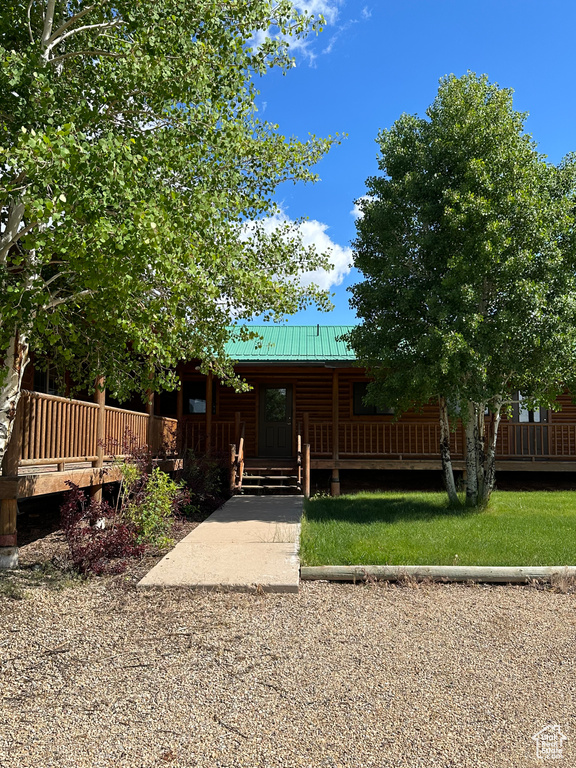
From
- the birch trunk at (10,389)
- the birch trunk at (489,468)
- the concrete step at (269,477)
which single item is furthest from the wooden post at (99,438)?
the birch trunk at (489,468)

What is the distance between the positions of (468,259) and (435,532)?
4.96m

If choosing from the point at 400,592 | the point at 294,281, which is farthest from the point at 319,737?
the point at 294,281

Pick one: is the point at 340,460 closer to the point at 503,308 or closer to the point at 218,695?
the point at 503,308

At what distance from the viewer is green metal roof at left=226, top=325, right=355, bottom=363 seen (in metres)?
16.7

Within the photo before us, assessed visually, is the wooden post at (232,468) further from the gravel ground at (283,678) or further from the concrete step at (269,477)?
the gravel ground at (283,678)

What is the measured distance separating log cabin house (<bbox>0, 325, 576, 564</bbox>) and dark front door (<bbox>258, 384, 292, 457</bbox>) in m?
0.03

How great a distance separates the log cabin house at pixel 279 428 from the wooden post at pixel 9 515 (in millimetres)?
526

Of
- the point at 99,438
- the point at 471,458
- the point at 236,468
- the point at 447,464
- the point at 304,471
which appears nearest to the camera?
the point at 99,438

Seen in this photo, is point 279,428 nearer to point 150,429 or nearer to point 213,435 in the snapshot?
point 213,435

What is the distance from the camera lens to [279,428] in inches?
736

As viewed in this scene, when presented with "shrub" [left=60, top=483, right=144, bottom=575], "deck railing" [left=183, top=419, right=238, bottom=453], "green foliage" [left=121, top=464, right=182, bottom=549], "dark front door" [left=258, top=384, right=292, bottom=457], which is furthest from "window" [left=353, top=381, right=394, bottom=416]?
"shrub" [left=60, top=483, right=144, bottom=575]

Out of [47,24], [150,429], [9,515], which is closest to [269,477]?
[150,429]

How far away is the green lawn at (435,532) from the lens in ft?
24.6

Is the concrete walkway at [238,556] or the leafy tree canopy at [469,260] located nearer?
the concrete walkway at [238,556]
